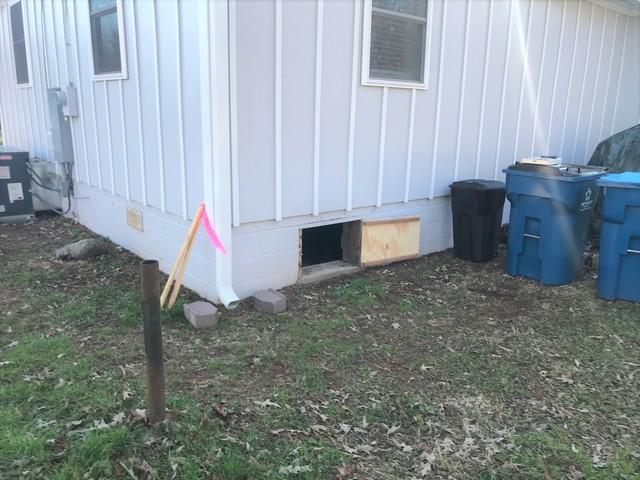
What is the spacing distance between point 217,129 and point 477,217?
125 inches

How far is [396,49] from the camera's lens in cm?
534

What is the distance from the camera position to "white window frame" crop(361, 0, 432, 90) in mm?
4906

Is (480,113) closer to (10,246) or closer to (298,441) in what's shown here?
(298,441)

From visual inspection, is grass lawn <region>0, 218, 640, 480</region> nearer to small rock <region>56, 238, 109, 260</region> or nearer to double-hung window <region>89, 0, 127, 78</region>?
small rock <region>56, 238, 109, 260</region>

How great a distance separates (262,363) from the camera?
3541 mm

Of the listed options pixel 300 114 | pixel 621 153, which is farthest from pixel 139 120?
pixel 621 153

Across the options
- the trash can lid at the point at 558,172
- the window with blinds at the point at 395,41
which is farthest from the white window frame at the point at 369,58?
the trash can lid at the point at 558,172

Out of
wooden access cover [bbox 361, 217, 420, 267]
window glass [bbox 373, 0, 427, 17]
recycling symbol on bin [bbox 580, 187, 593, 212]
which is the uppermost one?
window glass [bbox 373, 0, 427, 17]

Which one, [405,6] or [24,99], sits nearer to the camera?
[405,6]

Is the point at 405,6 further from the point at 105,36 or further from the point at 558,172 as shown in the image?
the point at 105,36

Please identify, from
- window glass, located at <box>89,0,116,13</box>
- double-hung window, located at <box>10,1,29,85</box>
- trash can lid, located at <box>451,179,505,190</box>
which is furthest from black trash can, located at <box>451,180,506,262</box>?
double-hung window, located at <box>10,1,29,85</box>

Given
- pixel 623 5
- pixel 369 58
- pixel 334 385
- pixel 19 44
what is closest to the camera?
pixel 334 385

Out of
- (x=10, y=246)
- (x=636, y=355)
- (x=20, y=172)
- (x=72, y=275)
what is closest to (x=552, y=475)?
(x=636, y=355)

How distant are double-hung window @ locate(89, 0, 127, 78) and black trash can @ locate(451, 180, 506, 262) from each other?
3948mm
